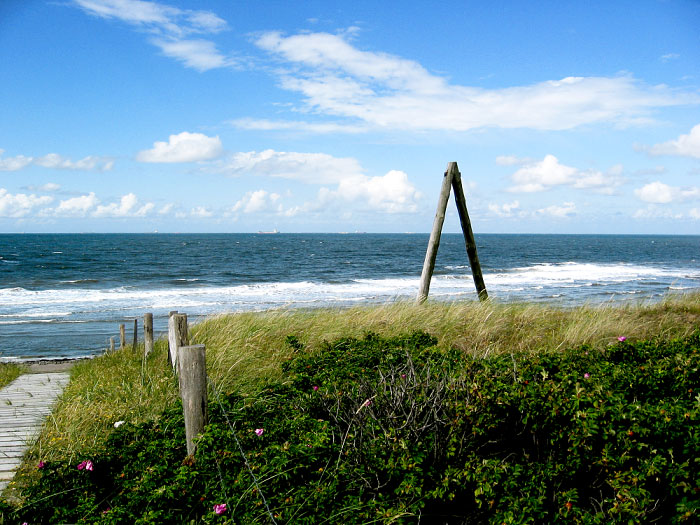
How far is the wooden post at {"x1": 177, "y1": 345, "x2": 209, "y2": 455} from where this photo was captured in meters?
3.74

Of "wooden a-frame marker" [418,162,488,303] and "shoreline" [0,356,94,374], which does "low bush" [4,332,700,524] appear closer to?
"wooden a-frame marker" [418,162,488,303]

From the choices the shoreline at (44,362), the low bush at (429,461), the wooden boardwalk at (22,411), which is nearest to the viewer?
the low bush at (429,461)

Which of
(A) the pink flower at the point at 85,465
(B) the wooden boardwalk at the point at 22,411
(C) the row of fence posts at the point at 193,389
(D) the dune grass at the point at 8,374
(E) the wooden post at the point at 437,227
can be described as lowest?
(D) the dune grass at the point at 8,374

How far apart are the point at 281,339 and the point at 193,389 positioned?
377 centimetres

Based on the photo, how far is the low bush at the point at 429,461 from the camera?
3072 mm

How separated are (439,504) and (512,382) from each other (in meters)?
1.10

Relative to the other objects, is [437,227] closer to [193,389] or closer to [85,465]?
[193,389]

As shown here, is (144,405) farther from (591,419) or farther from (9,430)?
(591,419)

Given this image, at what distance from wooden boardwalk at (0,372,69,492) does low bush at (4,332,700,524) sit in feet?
3.92

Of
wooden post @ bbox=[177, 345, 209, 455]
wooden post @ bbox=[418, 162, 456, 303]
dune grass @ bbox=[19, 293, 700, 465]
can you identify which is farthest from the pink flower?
wooden post @ bbox=[418, 162, 456, 303]

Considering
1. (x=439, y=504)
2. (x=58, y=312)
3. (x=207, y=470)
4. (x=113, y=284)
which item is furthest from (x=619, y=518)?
(x=113, y=284)

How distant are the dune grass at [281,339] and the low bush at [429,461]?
1085mm

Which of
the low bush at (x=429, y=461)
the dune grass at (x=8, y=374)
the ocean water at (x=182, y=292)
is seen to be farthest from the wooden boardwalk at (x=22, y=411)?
the ocean water at (x=182, y=292)

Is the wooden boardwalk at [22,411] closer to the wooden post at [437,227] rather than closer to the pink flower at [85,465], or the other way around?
the pink flower at [85,465]
